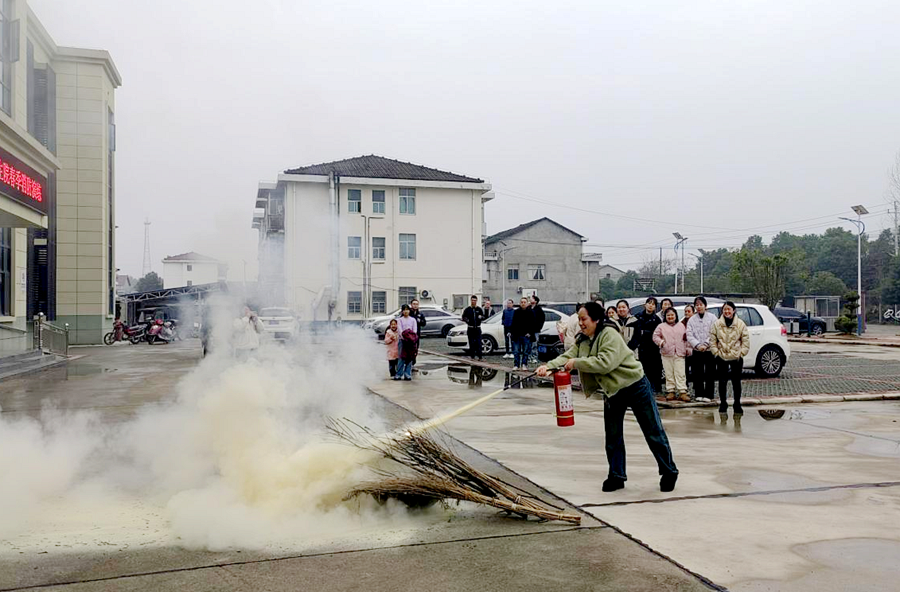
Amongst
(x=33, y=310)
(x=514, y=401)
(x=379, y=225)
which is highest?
(x=379, y=225)

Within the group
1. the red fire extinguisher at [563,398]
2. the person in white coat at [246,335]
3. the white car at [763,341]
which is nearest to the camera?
the red fire extinguisher at [563,398]

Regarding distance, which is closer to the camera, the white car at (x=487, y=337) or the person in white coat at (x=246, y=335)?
the person in white coat at (x=246, y=335)

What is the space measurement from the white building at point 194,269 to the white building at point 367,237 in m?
1.36

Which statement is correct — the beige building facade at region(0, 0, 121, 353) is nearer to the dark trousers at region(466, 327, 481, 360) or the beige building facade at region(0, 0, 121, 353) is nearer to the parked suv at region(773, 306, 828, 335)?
the dark trousers at region(466, 327, 481, 360)

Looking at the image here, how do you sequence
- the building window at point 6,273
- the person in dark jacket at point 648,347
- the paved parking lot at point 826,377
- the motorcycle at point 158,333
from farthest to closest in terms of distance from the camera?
the motorcycle at point 158,333 < the building window at point 6,273 < the paved parking lot at point 826,377 < the person in dark jacket at point 648,347

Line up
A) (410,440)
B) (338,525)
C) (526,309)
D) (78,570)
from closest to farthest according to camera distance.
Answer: (78,570) < (338,525) < (410,440) < (526,309)

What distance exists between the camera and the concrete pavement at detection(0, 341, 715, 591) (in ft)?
12.7

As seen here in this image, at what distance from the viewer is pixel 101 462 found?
6840 millimetres

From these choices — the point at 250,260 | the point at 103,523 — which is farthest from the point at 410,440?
the point at 250,260

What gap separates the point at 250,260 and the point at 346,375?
4.01 meters

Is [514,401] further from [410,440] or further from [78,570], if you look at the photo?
[78,570]

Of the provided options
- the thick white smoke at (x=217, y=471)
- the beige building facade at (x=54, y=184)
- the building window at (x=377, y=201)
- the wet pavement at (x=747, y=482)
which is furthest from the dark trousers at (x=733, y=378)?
the building window at (x=377, y=201)

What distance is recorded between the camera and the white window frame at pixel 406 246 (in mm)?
39188

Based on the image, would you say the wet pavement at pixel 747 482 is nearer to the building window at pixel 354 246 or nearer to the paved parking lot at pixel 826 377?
the paved parking lot at pixel 826 377
